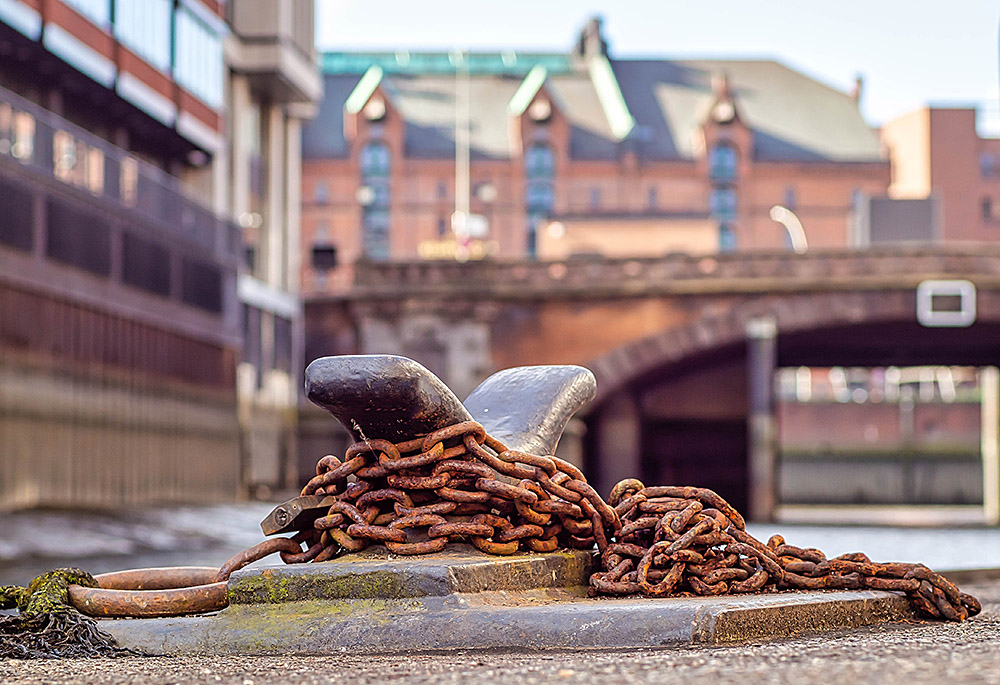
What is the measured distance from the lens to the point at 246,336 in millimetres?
30719

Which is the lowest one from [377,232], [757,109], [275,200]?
[275,200]

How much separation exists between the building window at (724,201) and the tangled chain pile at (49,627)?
203ft

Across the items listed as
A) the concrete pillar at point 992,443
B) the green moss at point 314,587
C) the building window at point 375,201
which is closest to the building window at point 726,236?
the building window at point 375,201

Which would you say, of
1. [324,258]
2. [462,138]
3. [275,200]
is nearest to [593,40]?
[462,138]

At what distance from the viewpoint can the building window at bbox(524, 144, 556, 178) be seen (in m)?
64.6

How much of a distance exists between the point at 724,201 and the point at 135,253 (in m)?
45.4

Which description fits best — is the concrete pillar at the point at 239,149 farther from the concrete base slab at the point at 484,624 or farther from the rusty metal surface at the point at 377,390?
the concrete base slab at the point at 484,624

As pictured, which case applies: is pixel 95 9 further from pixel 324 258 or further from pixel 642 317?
pixel 324 258

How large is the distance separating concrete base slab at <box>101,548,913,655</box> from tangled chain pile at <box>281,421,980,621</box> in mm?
84

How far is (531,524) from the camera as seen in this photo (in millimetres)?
4184

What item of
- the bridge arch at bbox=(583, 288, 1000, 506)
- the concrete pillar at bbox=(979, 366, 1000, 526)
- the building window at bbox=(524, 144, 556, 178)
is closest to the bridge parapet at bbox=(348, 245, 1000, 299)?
the bridge arch at bbox=(583, 288, 1000, 506)

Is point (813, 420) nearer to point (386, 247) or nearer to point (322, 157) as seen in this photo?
point (386, 247)

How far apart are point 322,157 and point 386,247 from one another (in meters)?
4.89

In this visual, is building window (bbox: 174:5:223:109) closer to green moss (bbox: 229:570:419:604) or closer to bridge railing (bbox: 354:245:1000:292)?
bridge railing (bbox: 354:245:1000:292)
